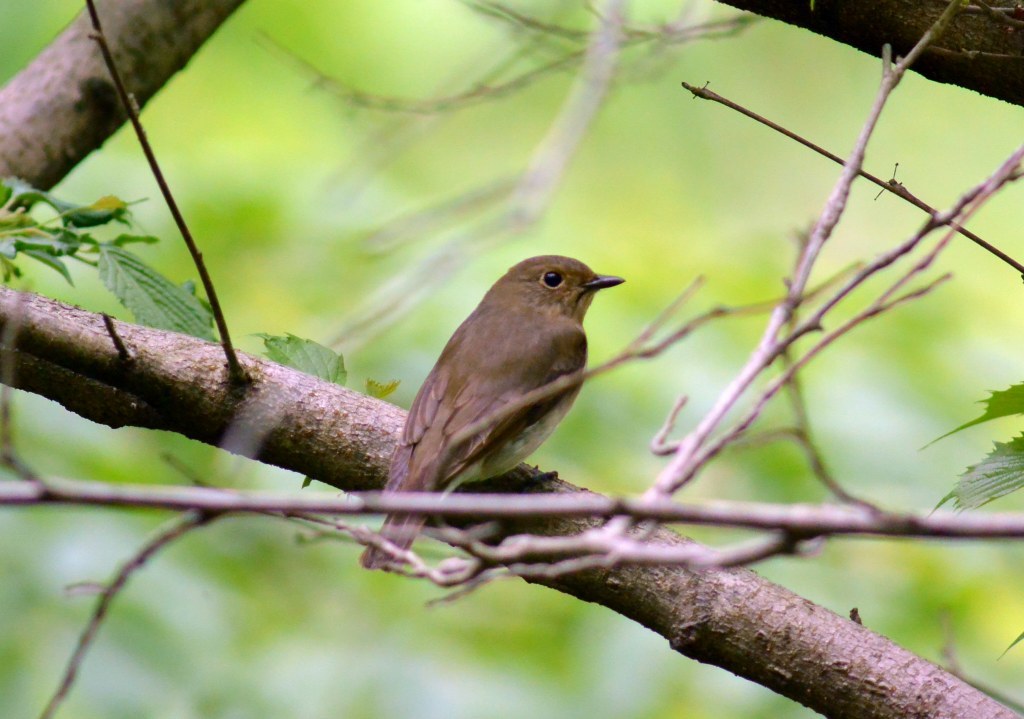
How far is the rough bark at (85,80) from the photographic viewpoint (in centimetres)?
457

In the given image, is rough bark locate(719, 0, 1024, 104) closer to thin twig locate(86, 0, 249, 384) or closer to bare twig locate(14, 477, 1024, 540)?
thin twig locate(86, 0, 249, 384)

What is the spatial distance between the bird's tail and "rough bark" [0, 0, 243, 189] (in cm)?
210

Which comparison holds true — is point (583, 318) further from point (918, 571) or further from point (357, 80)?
point (357, 80)

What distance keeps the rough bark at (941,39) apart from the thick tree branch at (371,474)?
146 cm

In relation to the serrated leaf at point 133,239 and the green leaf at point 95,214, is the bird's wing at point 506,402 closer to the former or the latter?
the serrated leaf at point 133,239

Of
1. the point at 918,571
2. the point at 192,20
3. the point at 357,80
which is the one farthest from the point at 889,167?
the point at 192,20

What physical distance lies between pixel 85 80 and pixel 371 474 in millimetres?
2279

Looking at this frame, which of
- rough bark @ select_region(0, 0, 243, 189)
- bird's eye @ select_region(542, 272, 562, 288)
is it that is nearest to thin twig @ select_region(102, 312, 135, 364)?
rough bark @ select_region(0, 0, 243, 189)

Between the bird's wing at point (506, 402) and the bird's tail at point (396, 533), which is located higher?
the bird's wing at point (506, 402)

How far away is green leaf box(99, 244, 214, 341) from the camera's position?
139 inches

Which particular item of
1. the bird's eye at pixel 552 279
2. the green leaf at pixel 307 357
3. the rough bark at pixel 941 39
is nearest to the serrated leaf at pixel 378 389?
the green leaf at pixel 307 357

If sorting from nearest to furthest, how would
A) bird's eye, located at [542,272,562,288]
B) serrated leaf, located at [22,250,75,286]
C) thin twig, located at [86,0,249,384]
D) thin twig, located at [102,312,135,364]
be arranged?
thin twig, located at [86,0,249,384] < thin twig, located at [102,312,135,364] < serrated leaf, located at [22,250,75,286] < bird's eye, located at [542,272,562,288]

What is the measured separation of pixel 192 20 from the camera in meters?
4.78

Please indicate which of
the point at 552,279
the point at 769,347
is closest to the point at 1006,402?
the point at 769,347
